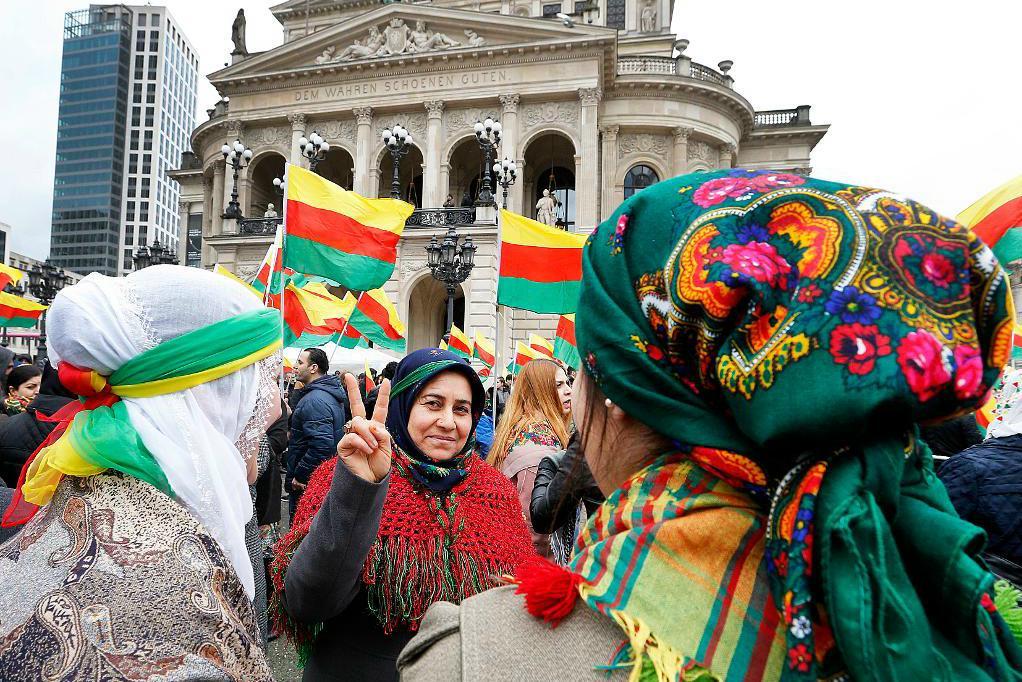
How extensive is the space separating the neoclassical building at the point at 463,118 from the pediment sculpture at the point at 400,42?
0.22 feet

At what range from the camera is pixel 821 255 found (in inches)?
33.1

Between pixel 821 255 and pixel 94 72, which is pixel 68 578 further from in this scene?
pixel 94 72

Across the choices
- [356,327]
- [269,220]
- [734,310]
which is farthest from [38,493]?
[269,220]

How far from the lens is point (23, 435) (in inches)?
162

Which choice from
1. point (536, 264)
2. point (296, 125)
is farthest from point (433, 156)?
point (536, 264)

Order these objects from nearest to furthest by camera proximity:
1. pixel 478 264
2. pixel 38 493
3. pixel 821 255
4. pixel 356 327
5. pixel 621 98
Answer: pixel 821 255 → pixel 38 493 → pixel 356 327 → pixel 478 264 → pixel 621 98

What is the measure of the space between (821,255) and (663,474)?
38 cm

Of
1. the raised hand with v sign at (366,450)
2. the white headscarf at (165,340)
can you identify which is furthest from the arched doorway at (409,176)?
the white headscarf at (165,340)

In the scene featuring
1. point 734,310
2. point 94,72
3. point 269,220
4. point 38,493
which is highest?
point 94,72

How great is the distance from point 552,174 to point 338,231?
2770 cm

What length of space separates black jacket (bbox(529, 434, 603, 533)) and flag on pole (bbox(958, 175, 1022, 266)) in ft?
9.47

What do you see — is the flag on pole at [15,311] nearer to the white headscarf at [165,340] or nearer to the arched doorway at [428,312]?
the white headscarf at [165,340]

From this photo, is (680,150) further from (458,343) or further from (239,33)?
(239,33)

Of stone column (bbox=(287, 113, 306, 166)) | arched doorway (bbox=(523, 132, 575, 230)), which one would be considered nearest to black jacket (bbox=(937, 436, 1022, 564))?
arched doorway (bbox=(523, 132, 575, 230))
